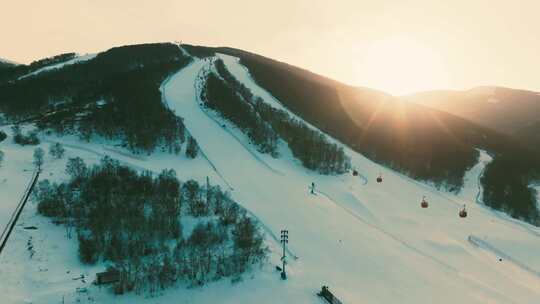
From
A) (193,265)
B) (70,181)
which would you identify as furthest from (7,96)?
(193,265)

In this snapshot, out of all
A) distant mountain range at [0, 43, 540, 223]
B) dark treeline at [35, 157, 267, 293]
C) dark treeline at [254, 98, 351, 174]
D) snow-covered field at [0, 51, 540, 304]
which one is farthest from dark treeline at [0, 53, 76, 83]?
dark treeline at [35, 157, 267, 293]

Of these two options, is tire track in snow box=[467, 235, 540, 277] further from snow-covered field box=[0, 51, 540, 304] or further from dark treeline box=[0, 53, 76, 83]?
dark treeline box=[0, 53, 76, 83]

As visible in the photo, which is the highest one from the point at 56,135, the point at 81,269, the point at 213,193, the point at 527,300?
the point at 56,135

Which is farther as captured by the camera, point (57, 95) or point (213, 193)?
point (57, 95)

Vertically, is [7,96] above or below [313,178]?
above

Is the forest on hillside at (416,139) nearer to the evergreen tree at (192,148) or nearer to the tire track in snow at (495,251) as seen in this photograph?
the tire track in snow at (495,251)

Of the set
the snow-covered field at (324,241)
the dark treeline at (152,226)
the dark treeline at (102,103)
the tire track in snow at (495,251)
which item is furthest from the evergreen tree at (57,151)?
the tire track in snow at (495,251)

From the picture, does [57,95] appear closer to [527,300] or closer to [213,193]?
[213,193]

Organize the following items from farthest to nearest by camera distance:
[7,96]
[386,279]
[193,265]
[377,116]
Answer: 1. [377,116]
2. [7,96]
3. [386,279]
4. [193,265]
